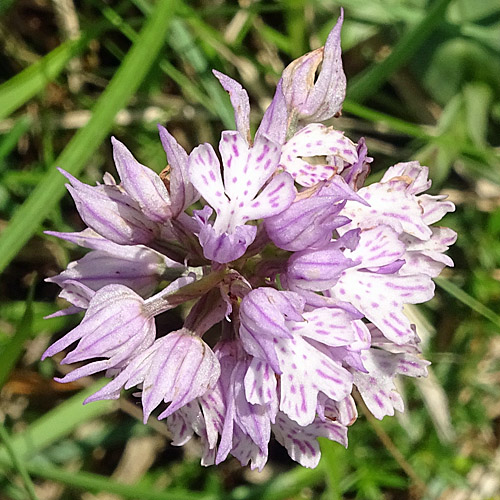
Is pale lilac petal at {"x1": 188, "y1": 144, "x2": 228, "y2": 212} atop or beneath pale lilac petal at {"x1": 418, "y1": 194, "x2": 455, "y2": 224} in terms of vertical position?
atop

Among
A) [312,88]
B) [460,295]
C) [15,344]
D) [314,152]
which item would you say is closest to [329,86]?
[312,88]

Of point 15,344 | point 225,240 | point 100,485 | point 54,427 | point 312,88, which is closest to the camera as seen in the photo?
point 225,240

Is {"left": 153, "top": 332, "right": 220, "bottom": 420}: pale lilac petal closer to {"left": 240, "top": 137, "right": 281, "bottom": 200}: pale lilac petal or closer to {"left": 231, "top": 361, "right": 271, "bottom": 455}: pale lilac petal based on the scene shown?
{"left": 231, "top": 361, "right": 271, "bottom": 455}: pale lilac petal

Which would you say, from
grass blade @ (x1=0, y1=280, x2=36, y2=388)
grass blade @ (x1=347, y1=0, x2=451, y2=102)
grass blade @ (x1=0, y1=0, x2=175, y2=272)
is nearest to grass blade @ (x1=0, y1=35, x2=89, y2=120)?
grass blade @ (x1=0, y1=0, x2=175, y2=272)

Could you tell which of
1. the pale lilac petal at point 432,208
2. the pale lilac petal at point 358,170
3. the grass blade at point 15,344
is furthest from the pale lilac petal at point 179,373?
the grass blade at point 15,344

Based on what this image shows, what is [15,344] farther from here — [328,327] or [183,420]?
[328,327]

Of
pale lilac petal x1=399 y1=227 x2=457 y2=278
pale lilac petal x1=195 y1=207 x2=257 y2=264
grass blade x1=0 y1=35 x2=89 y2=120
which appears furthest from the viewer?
grass blade x1=0 y1=35 x2=89 y2=120
